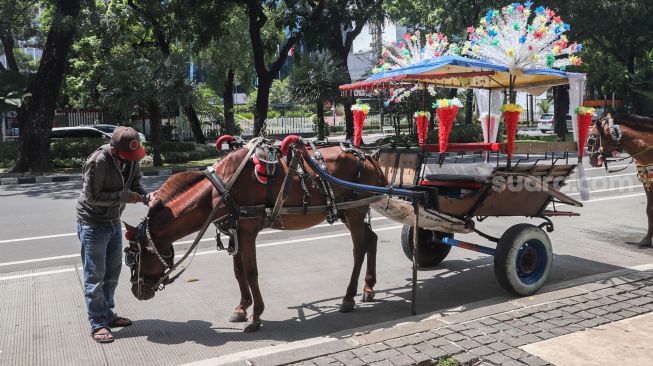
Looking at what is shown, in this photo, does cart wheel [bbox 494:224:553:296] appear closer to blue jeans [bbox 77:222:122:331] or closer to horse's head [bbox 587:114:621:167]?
horse's head [bbox 587:114:621:167]

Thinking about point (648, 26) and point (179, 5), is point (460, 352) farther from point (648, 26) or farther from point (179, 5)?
point (648, 26)

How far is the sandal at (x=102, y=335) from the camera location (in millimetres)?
4641

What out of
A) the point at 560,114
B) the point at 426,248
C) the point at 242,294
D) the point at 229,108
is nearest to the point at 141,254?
the point at 242,294

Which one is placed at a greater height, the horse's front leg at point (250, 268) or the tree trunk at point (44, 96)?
the tree trunk at point (44, 96)

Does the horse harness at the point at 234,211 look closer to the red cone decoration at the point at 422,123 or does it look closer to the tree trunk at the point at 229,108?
the red cone decoration at the point at 422,123

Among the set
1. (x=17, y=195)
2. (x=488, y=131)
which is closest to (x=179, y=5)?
(x=17, y=195)

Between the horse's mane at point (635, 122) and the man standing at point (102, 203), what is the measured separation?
6376mm

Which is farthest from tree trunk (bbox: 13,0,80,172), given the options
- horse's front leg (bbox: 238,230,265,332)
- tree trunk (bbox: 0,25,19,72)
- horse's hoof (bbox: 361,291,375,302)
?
horse's hoof (bbox: 361,291,375,302)

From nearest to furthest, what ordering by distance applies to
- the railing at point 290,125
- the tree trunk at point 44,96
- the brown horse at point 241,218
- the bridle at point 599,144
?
the brown horse at point 241,218 < the bridle at point 599,144 < the tree trunk at point 44,96 < the railing at point 290,125

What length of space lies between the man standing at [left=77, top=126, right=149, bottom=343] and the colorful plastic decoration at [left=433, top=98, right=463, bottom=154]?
9.80ft

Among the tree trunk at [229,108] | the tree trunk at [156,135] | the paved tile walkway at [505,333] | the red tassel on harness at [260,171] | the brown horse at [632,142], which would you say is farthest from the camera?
the tree trunk at [229,108]

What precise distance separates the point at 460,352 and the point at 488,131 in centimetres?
429

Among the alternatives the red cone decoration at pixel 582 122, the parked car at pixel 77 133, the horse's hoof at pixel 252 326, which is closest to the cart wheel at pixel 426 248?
the red cone decoration at pixel 582 122

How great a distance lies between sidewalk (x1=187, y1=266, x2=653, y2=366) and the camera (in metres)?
4.09
